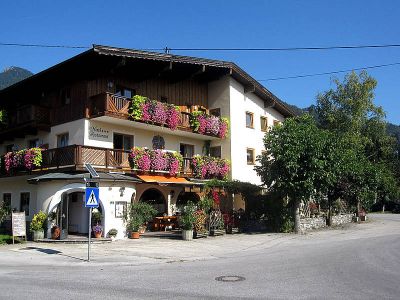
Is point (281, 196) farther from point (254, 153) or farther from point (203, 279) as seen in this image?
point (203, 279)

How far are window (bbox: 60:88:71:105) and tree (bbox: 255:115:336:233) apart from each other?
12.1 metres

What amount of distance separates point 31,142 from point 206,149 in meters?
12.0

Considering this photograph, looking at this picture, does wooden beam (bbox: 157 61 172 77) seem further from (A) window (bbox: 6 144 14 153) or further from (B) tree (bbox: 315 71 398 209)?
(B) tree (bbox: 315 71 398 209)

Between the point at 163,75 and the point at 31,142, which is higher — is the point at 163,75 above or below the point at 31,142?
above

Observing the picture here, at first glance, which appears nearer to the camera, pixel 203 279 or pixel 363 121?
pixel 203 279

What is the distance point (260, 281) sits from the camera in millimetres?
10648

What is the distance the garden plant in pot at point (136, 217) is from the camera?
22.7 m

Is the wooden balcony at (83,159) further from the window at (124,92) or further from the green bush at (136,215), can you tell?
the window at (124,92)

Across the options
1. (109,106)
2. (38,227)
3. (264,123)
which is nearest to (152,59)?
(109,106)

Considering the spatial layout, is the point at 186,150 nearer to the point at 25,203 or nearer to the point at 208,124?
the point at 208,124

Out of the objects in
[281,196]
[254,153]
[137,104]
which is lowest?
[281,196]

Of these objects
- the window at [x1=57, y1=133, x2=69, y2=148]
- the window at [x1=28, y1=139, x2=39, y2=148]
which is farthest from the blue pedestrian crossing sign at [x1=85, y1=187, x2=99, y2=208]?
the window at [x1=28, y1=139, x2=39, y2=148]

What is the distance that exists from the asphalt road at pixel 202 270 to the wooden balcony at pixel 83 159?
4566 mm

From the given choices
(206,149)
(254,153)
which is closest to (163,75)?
(206,149)
